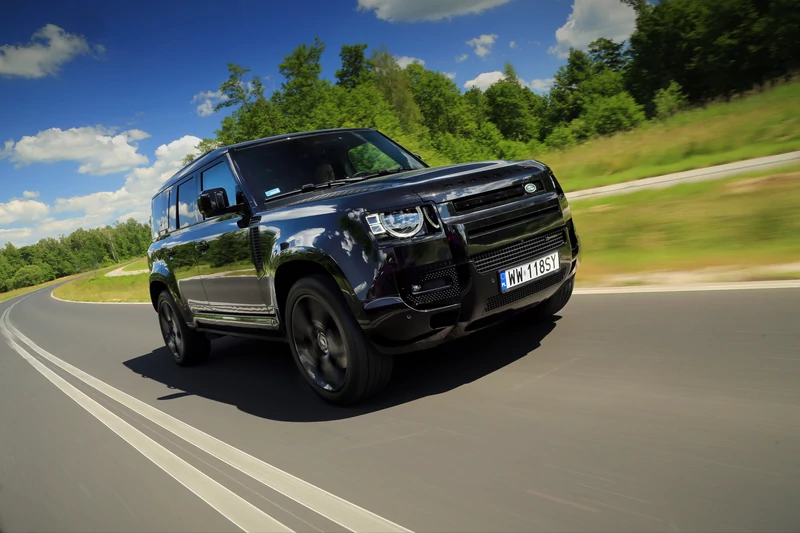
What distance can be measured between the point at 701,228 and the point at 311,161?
489 centimetres

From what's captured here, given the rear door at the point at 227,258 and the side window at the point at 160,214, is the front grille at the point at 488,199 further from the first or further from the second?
the side window at the point at 160,214

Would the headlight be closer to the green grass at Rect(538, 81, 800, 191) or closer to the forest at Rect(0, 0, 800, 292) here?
the green grass at Rect(538, 81, 800, 191)

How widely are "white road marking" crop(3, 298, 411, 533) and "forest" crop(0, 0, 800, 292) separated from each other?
21.3 meters

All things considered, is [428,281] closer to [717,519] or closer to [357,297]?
[357,297]

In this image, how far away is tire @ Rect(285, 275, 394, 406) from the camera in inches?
A: 137

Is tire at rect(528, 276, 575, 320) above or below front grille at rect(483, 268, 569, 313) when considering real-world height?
below

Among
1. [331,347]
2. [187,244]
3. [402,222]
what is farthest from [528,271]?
[187,244]

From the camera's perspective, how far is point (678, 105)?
27266 millimetres

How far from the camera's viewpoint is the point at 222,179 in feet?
15.8

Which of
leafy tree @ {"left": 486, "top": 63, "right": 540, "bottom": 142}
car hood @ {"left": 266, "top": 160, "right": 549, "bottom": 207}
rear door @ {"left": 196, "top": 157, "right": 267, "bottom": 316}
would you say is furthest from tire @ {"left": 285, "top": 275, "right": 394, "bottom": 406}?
leafy tree @ {"left": 486, "top": 63, "right": 540, "bottom": 142}

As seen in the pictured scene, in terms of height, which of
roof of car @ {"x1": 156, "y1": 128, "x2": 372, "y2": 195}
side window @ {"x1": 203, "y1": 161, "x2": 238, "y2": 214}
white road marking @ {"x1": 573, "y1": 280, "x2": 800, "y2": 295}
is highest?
roof of car @ {"x1": 156, "y1": 128, "x2": 372, "y2": 195}

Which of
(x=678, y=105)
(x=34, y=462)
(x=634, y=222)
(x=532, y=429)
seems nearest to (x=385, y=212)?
(x=532, y=429)

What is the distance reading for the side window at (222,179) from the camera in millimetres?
4602

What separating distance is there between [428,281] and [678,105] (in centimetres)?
2808
